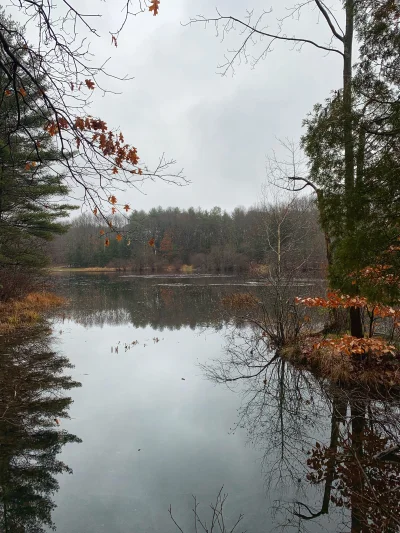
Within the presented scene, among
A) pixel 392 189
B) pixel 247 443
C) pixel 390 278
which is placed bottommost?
pixel 247 443

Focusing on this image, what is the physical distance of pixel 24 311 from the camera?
16859mm

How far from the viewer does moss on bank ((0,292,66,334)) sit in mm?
14569

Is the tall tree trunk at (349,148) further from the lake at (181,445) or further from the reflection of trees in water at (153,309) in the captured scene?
the reflection of trees in water at (153,309)

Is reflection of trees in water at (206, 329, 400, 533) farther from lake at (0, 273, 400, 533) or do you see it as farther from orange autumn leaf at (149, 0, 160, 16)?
orange autumn leaf at (149, 0, 160, 16)

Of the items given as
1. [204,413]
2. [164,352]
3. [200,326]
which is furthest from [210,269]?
[204,413]

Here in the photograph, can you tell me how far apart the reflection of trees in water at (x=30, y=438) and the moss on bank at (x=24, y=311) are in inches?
185

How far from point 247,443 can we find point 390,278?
3.36 m

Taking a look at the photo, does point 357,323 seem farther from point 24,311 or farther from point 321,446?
point 24,311

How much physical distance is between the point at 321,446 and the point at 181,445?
213 cm

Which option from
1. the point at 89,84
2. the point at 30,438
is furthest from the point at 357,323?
the point at 89,84

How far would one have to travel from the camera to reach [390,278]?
5184 mm

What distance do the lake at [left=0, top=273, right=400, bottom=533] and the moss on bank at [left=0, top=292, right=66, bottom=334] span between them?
148 inches

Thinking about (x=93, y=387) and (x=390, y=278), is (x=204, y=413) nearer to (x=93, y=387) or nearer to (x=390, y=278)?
(x=93, y=387)

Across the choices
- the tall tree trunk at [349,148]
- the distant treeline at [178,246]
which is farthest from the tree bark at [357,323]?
the distant treeline at [178,246]
